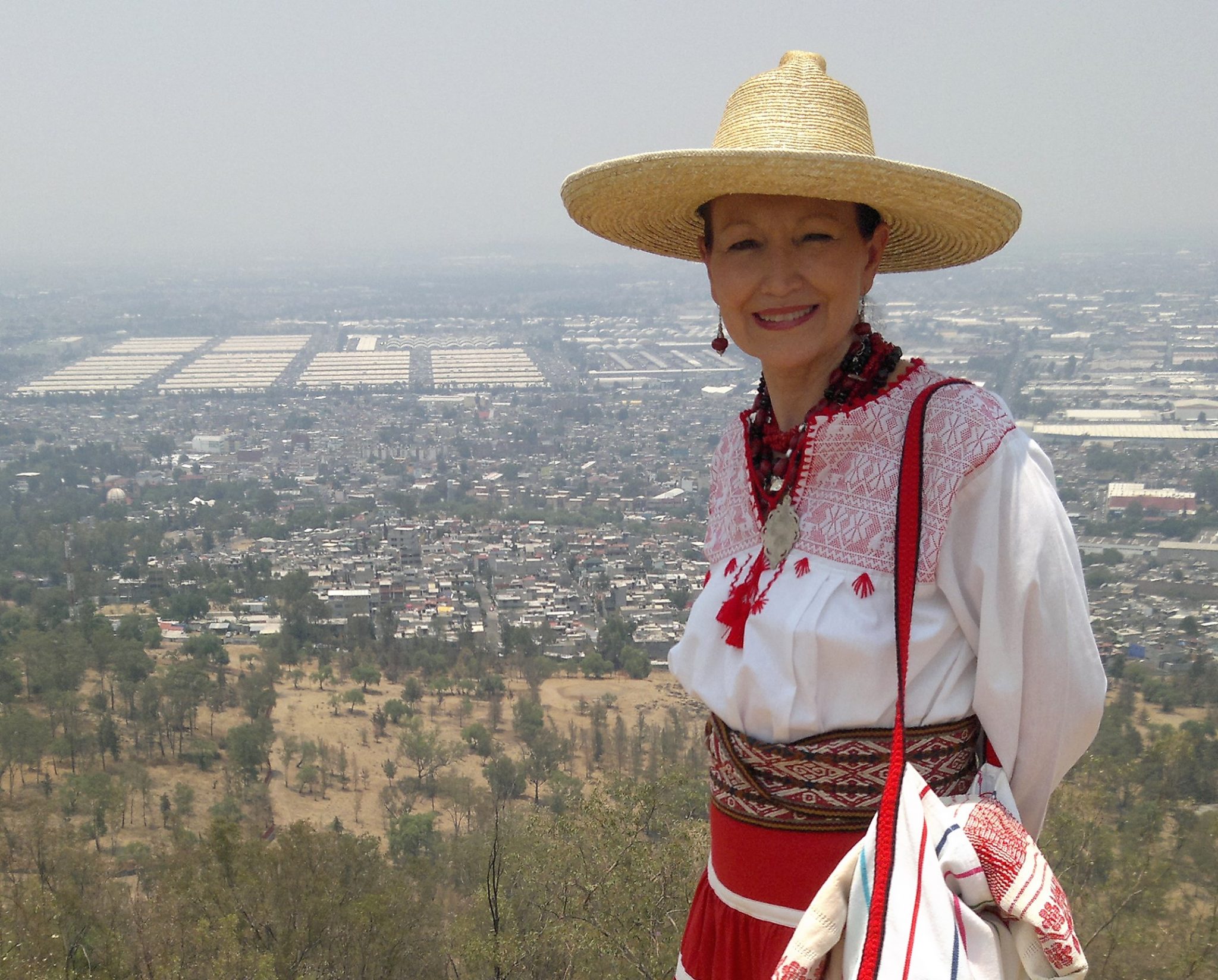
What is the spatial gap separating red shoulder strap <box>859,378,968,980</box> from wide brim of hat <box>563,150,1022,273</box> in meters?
0.15

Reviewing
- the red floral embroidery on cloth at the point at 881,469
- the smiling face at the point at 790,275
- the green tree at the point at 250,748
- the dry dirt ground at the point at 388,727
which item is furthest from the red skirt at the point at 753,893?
the green tree at the point at 250,748

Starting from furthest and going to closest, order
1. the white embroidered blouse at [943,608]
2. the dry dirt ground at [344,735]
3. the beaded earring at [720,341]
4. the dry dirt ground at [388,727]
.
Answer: the dry dirt ground at [388,727]
the dry dirt ground at [344,735]
the beaded earring at [720,341]
the white embroidered blouse at [943,608]

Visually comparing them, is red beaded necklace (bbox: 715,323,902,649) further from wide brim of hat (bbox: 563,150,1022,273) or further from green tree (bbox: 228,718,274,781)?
green tree (bbox: 228,718,274,781)

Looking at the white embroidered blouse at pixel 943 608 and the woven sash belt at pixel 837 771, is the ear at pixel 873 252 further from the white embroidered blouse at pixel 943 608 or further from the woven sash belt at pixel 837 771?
the woven sash belt at pixel 837 771

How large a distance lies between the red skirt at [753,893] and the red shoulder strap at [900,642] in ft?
0.36

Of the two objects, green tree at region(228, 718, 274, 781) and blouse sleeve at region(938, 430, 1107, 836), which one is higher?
blouse sleeve at region(938, 430, 1107, 836)

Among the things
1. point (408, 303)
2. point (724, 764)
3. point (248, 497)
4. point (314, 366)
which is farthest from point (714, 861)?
point (408, 303)

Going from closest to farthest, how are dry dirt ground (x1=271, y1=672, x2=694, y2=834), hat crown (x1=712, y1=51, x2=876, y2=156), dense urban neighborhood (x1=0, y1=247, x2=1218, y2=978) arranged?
1. hat crown (x1=712, y1=51, x2=876, y2=156)
2. dense urban neighborhood (x1=0, y1=247, x2=1218, y2=978)
3. dry dirt ground (x1=271, y1=672, x2=694, y2=834)

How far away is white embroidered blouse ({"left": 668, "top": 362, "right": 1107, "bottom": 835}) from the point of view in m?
0.76

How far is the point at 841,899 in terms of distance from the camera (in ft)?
2.29

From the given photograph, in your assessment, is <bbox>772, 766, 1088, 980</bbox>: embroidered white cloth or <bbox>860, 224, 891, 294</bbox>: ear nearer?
<bbox>772, 766, 1088, 980</bbox>: embroidered white cloth

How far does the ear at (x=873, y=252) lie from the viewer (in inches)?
36.1

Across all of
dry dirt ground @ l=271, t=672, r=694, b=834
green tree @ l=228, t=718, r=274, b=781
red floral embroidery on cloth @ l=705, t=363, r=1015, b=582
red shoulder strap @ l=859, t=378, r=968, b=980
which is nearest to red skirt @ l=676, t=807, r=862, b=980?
red shoulder strap @ l=859, t=378, r=968, b=980

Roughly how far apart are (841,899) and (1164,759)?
6.99 meters
